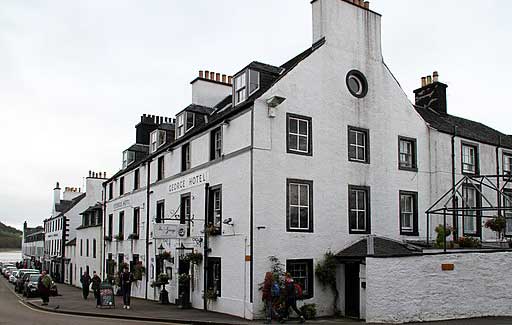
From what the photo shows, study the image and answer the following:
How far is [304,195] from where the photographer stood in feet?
68.6

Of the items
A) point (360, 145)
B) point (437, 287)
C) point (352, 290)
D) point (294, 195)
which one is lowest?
point (352, 290)

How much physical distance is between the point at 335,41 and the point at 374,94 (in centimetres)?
283

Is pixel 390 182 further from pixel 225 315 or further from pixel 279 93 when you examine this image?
pixel 225 315

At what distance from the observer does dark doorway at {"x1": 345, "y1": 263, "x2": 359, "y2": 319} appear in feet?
66.7

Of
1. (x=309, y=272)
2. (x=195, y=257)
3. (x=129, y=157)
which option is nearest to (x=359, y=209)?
(x=309, y=272)

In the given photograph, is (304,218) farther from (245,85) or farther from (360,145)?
(245,85)

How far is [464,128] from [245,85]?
12878mm

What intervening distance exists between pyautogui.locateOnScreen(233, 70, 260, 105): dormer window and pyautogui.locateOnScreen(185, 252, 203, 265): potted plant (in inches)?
255

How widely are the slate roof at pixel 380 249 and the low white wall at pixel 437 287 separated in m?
0.81

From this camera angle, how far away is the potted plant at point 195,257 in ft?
75.7

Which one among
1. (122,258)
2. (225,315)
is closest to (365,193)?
(225,315)

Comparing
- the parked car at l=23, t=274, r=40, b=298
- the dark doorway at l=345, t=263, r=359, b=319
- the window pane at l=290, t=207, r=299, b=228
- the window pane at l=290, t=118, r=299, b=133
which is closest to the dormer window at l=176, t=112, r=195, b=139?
the window pane at l=290, t=118, r=299, b=133

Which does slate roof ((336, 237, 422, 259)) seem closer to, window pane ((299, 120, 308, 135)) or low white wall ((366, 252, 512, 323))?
low white wall ((366, 252, 512, 323))

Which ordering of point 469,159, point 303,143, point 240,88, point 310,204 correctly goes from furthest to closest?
point 469,159 < point 240,88 < point 303,143 < point 310,204
